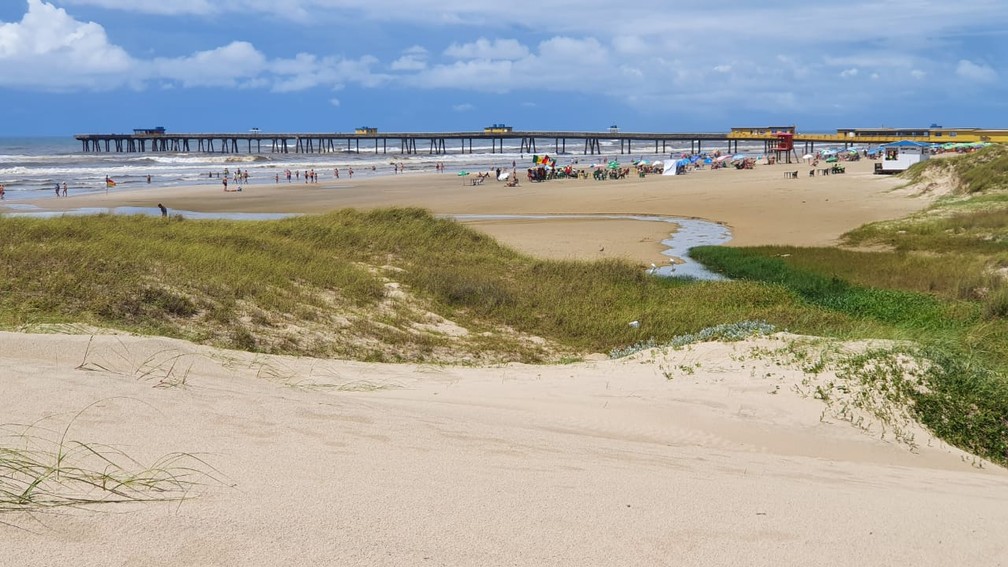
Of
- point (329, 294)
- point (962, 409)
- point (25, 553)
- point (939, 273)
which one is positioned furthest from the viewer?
point (939, 273)

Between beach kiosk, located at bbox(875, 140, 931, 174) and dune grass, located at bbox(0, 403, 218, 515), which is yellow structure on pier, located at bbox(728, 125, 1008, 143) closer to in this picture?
beach kiosk, located at bbox(875, 140, 931, 174)

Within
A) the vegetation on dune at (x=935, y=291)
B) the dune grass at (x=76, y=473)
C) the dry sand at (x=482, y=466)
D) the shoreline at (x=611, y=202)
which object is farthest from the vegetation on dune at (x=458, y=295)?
the shoreline at (x=611, y=202)

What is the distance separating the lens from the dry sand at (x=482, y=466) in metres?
3.46

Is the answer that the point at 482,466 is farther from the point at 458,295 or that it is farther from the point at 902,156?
the point at 902,156

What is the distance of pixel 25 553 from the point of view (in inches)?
120

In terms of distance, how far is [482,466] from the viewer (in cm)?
464

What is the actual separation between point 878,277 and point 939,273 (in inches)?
47.2

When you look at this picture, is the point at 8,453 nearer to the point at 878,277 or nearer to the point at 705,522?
the point at 705,522

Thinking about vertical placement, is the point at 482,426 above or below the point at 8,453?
below

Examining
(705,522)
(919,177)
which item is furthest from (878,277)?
(919,177)

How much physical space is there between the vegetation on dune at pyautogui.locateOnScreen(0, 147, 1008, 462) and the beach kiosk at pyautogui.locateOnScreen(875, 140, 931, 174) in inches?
1286

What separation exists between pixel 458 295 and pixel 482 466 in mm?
9918

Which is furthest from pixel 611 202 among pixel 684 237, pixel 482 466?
pixel 482 466

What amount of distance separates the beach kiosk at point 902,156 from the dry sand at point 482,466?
1929 inches
